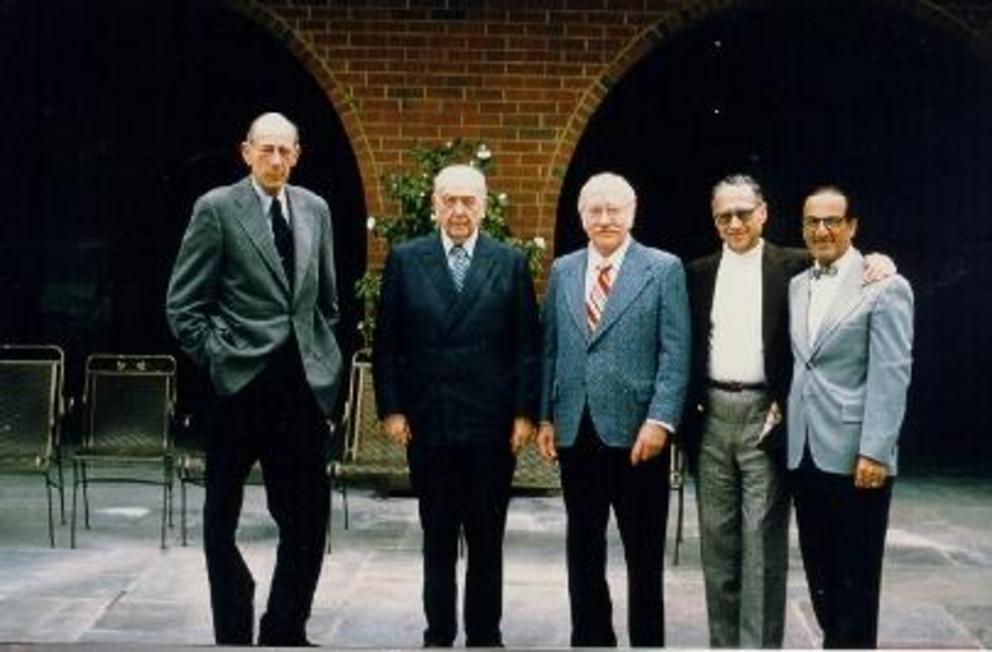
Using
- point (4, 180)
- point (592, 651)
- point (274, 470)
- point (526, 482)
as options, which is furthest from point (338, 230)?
point (592, 651)

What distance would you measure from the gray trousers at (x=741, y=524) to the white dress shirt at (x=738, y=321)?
87 mm

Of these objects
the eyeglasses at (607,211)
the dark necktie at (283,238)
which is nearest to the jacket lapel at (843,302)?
the eyeglasses at (607,211)

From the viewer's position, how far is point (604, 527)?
567cm

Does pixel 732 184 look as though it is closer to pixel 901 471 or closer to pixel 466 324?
pixel 466 324

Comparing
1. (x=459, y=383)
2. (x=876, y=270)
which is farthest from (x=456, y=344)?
(x=876, y=270)

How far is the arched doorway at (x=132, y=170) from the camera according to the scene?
1352 centimetres

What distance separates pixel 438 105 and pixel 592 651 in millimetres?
7321

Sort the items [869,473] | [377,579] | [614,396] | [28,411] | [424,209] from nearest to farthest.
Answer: [869,473]
[614,396]
[377,579]
[28,411]
[424,209]

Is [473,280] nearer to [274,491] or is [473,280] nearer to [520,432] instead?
[520,432]

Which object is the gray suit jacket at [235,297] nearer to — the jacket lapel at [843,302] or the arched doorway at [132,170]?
the jacket lapel at [843,302]

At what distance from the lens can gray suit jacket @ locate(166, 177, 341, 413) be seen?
555 centimetres

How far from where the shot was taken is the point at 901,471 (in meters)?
11.1

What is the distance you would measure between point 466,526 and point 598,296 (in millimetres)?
998

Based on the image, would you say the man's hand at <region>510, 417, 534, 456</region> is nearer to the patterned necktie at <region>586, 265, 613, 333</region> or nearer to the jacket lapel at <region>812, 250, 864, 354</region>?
the patterned necktie at <region>586, 265, 613, 333</region>
